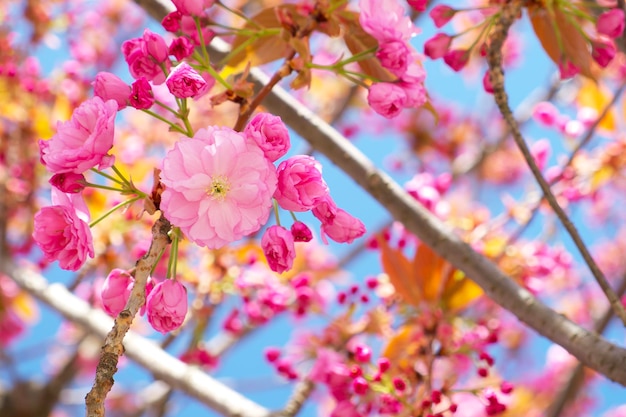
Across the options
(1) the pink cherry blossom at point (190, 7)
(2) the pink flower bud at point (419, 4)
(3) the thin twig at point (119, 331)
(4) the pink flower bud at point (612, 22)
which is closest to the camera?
(3) the thin twig at point (119, 331)

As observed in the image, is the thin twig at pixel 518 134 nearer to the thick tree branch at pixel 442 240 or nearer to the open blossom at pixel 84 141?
the thick tree branch at pixel 442 240

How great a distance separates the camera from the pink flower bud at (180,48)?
0.85 metres

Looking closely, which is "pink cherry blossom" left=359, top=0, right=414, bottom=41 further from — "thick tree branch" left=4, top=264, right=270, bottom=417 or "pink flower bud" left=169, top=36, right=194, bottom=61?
"thick tree branch" left=4, top=264, right=270, bottom=417

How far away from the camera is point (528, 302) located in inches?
44.4

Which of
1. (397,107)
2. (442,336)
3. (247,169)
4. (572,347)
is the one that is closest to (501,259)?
(442,336)

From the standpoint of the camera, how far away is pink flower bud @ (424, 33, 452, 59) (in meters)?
1.15

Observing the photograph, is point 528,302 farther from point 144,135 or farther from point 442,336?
point 144,135

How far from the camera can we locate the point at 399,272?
60.9 inches

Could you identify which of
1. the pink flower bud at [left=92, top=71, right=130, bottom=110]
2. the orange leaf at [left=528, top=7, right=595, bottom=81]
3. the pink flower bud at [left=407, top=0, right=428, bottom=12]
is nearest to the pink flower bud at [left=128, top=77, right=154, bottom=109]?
the pink flower bud at [left=92, top=71, right=130, bottom=110]

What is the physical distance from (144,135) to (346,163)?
222cm

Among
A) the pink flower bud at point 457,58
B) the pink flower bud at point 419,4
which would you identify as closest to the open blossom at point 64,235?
the pink flower bud at point 419,4

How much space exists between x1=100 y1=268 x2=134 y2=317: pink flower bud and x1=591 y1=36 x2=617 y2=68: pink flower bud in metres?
0.85

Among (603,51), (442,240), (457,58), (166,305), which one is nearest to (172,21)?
(166,305)

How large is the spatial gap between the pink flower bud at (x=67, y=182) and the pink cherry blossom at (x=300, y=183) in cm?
22
